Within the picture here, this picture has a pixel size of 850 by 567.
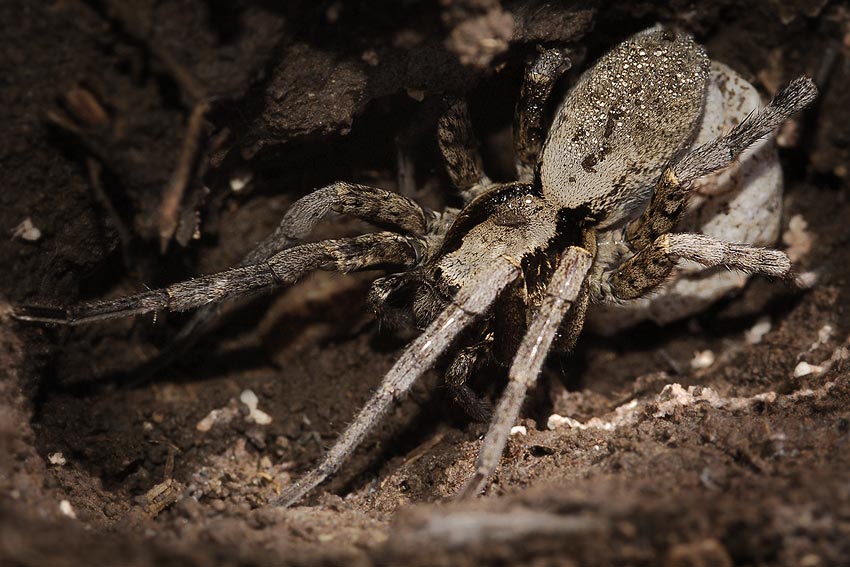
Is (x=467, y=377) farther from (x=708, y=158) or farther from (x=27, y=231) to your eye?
(x=27, y=231)

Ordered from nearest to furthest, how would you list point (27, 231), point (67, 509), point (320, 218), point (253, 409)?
point (67, 509), point (27, 231), point (320, 218), point (253, 409)

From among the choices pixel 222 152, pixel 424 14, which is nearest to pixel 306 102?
pixel 222 152

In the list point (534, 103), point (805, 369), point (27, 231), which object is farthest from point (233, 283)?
point (805, 369)

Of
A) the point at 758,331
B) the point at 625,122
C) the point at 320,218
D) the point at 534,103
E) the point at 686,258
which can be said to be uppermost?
the point at 625,122

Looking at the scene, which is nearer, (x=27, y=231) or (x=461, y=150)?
(x=27, y=231)

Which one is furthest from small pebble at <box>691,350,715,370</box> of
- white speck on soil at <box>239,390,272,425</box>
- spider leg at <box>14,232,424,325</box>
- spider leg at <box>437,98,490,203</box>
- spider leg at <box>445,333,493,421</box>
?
white speck on soil at <box>239,390,272,425</box>

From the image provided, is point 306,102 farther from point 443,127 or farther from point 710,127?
point 710,127

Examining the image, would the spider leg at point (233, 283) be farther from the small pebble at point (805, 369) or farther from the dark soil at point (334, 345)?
the small pebble at point (805, 369)
